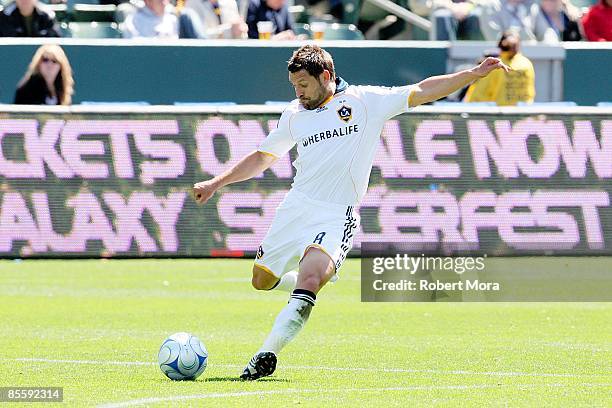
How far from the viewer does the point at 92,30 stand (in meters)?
21.1

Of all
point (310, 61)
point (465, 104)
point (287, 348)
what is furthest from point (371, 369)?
point (465, 104)

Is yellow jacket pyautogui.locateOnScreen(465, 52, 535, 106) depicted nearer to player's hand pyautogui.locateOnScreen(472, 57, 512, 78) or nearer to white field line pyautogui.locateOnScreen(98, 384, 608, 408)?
player's hand pyautogui.locateOnScreen(472, 57, 512, 78)

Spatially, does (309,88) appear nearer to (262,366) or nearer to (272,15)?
(262,366)

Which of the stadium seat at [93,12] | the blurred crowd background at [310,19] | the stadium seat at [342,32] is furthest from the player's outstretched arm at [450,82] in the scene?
the stadium seat at [93,12]

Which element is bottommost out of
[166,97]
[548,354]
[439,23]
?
[548,354]

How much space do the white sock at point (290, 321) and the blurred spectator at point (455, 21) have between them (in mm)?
12532

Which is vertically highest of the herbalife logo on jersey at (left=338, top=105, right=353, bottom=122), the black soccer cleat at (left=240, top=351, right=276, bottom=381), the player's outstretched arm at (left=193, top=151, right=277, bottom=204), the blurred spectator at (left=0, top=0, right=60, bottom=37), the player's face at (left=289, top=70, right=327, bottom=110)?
the blurred spectator at (left=0, top=0, right=60, bottom=37)

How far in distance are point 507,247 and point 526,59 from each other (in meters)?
3.11

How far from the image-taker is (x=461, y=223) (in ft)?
60.8

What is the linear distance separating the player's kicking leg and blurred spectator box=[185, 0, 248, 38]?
37.3 ft

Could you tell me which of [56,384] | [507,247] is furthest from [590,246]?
[56,384]

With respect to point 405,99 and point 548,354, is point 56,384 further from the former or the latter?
point 548,354

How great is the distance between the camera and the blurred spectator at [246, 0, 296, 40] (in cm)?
2086

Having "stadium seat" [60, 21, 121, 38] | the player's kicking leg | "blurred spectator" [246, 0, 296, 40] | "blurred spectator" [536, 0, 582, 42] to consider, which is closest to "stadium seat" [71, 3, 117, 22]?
"stadium seat" [60, 21, 121, 38]
